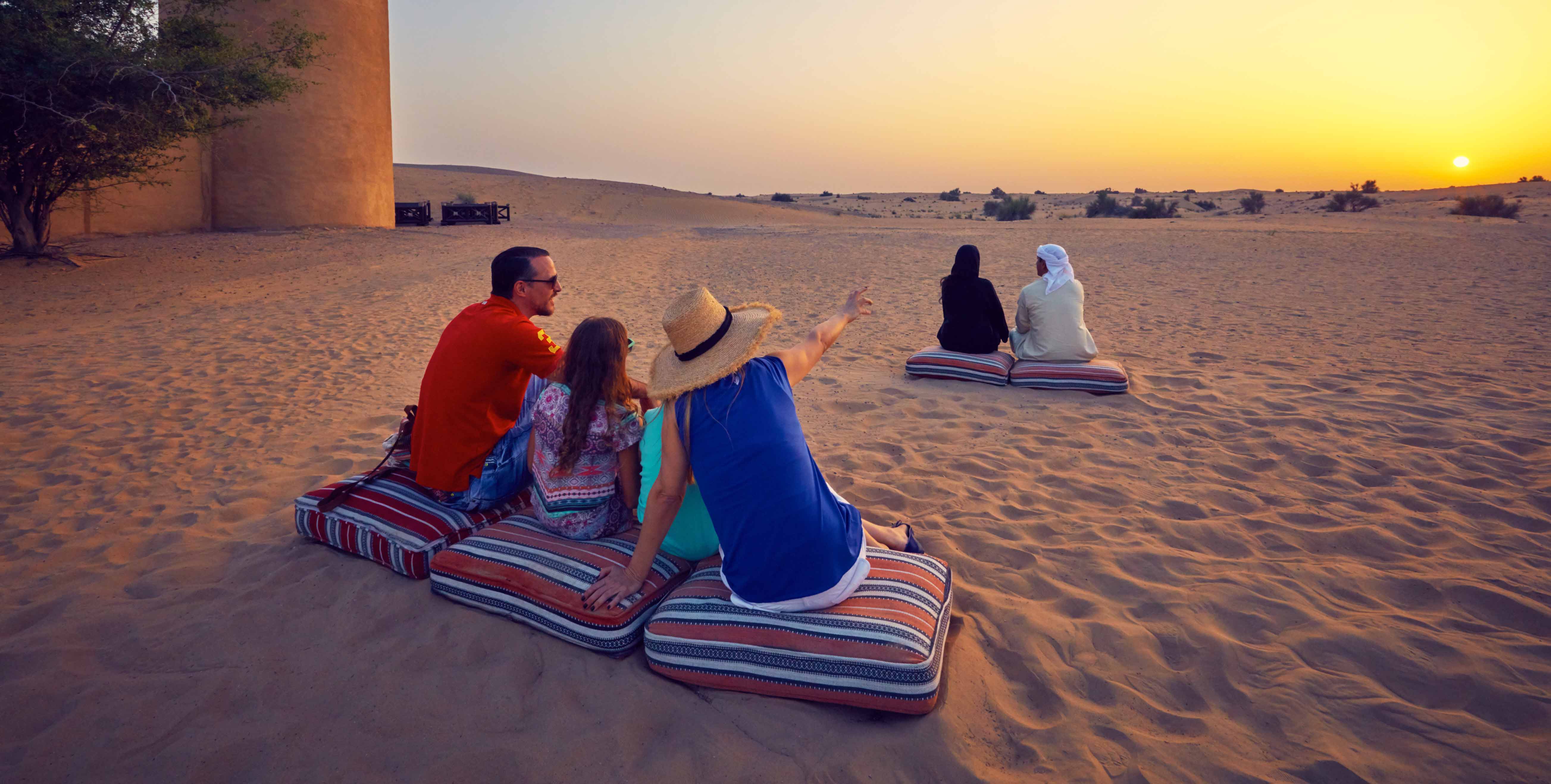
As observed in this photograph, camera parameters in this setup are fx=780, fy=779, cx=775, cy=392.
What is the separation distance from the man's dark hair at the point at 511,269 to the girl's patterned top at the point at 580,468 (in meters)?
0.81

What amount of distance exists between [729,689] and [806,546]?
24.8 inches

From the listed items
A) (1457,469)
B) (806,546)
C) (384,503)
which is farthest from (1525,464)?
(384,503)

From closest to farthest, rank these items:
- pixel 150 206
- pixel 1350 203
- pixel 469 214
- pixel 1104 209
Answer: pixel 150 206
pixel 469 214
pixel 1350 203
pixel 1104 209

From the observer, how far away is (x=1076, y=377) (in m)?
7.11

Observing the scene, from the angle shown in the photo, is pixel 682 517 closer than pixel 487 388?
Yes

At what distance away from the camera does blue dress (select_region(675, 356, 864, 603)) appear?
2.84m

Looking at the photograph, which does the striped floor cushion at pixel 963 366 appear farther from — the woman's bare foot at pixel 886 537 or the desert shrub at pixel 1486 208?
the desert shrub at pixel 1486 208

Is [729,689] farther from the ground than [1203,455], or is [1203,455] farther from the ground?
[1203,455]

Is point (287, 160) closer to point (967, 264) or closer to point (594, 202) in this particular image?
point (967, 264)

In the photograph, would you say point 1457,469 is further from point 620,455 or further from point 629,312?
point 629,312

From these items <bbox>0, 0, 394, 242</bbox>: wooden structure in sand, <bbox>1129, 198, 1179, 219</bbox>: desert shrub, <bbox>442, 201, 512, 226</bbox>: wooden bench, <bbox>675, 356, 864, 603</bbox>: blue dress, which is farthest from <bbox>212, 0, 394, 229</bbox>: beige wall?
<bbox>1129, 198, 1179, 219</bbox>: desert shrub

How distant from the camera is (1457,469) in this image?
4930mm

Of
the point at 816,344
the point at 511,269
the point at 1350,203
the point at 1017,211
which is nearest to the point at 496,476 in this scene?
the point at 511,269

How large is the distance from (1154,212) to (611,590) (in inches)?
1392
